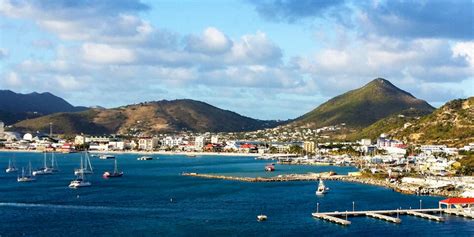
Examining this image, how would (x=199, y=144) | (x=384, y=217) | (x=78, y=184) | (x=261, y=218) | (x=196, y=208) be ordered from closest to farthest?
(x=261, y=218) < (x=384, y=217) < (x=196, y=208) < (x=78, y=184) < (x=199, y=144)

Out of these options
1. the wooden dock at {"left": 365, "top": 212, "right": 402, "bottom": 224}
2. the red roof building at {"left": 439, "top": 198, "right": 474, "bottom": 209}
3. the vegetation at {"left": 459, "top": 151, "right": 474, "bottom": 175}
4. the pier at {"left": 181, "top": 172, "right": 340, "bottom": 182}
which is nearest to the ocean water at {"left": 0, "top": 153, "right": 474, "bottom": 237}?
the wooden dock at {"left": 365, "top": 212, "right": 402, "bottom": 224}

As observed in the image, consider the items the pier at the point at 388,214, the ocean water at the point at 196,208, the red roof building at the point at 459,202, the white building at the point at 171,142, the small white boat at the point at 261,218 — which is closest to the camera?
the ocean water at the point at 196,208

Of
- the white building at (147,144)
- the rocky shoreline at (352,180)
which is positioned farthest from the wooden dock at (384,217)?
the white building at (147,144)

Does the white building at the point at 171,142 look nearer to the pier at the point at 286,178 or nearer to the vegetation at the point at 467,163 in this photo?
the pier at the point at 286,178

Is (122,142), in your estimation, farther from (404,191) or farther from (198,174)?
(404,191)

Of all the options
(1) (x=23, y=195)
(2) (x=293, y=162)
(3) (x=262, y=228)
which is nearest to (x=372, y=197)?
(3) (x=262, y=228)

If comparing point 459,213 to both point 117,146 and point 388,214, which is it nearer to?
point 388,214

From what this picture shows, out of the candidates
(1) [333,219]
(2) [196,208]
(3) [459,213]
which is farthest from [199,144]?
(1) [333,219]

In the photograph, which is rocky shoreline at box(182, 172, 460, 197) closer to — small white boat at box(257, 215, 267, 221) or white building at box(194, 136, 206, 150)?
small white boat at box(257, 215, 267, 221)
